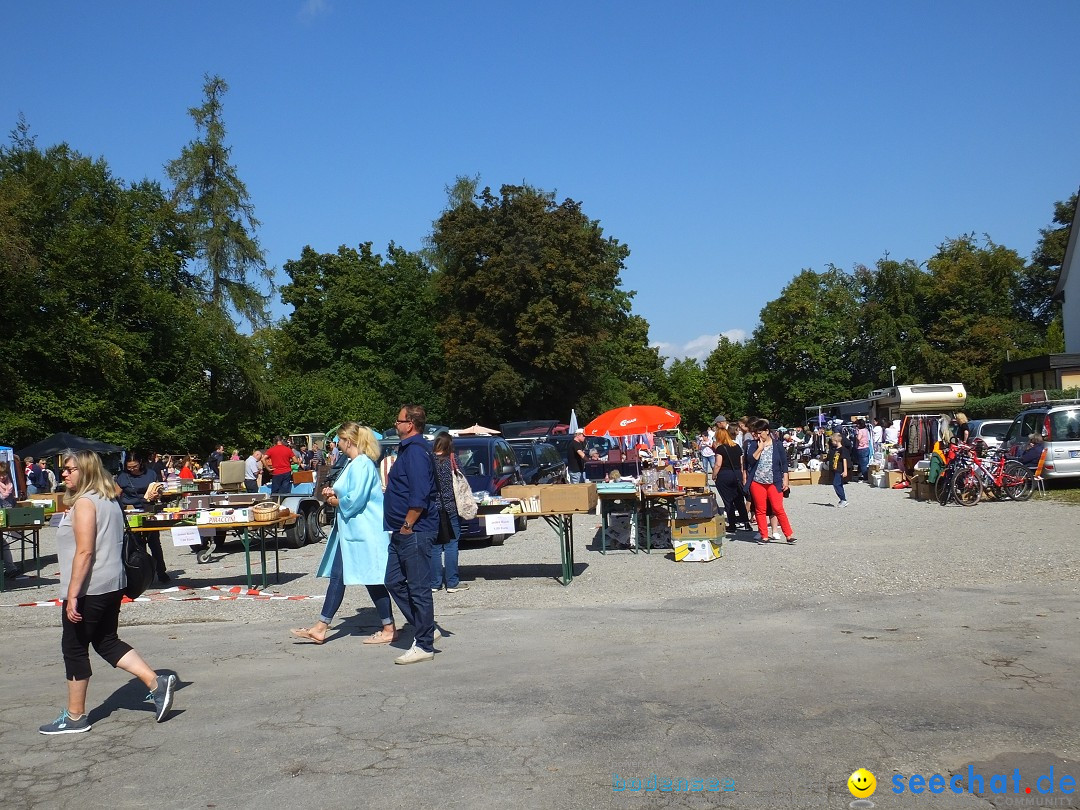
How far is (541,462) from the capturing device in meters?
22.0

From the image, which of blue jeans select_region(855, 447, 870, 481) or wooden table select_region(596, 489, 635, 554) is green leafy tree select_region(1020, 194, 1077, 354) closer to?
blue jeans select_region(855, 447, 870, 481)

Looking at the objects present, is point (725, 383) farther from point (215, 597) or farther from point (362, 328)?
point (215, 597)

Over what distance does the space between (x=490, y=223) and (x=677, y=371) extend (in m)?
47.6

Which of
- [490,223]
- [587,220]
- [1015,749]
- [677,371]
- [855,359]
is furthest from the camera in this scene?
[677,371]

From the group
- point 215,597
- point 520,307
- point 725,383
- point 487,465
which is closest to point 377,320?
point 520,307

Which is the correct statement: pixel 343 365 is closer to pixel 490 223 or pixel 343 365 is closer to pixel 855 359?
pixel 490 223

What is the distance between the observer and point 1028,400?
32188 millimetres

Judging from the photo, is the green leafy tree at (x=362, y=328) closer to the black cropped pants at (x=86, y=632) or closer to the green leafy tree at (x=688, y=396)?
the green leafy tree at (x=688, y=396)

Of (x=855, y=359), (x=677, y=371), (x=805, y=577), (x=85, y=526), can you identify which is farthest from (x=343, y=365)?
(x=85, y=526)

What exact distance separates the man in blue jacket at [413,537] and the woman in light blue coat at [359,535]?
556 mm

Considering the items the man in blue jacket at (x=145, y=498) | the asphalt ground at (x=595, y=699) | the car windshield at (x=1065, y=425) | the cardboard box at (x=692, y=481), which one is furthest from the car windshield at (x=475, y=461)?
the car windshield at (x=1065, y=425)

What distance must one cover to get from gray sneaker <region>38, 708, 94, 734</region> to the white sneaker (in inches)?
89.8

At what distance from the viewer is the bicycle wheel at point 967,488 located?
20047 millimetres

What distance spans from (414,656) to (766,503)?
8.54 m
